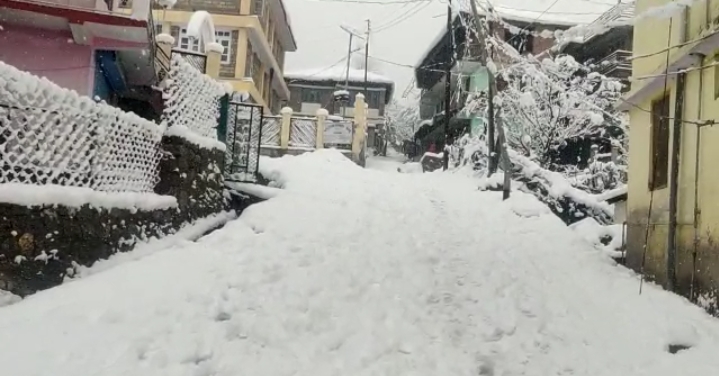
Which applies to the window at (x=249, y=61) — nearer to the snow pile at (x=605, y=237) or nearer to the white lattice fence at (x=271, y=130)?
the white lattice fence at (x=271, y=130)

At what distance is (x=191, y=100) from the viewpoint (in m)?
9.13

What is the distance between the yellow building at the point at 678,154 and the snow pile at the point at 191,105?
6273mm

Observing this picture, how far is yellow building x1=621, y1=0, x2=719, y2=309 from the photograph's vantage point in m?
6.59

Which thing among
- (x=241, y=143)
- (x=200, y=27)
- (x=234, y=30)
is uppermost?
(x=234, y=30)

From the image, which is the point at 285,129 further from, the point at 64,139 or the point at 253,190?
the point at 64,139

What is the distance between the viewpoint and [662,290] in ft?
24.1

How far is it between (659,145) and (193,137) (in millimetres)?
6939

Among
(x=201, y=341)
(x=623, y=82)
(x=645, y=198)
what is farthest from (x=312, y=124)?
(x=201, y=341)

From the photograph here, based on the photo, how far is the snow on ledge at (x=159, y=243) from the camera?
594 cm

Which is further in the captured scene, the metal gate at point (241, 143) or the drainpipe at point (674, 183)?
the metal gate at point (241, 143)

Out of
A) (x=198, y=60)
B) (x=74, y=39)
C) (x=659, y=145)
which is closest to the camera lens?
(x=659, y=145)

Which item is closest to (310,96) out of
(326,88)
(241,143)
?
(326,88)

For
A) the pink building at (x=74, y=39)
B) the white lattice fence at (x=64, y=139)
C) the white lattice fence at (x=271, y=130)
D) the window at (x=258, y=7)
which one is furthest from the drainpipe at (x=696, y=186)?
the window at (x=258, y=7)

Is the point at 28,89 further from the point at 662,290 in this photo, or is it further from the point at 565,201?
the point at 565,201
